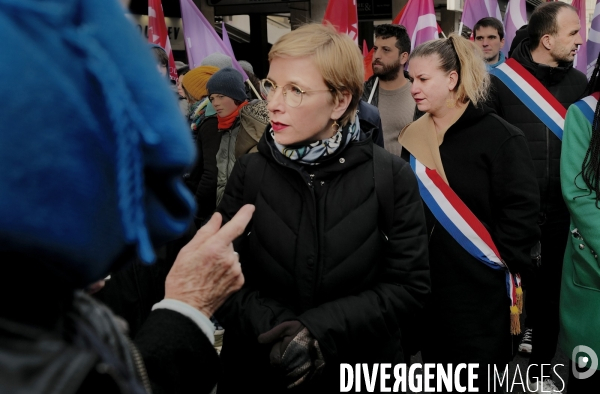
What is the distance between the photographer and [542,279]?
439 cm

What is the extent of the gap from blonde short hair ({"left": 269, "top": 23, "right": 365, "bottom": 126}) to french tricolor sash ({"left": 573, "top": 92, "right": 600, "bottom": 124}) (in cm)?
127

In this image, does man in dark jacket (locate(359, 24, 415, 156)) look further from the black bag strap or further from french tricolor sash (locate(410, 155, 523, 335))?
the black bag strap

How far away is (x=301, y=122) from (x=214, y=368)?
1.29 metres

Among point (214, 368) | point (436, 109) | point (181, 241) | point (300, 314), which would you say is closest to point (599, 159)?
point (436, 109)

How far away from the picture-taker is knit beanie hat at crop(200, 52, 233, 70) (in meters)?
6.56

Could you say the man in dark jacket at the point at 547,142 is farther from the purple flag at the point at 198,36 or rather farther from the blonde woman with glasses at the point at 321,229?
the purple flag at the point at 198,36

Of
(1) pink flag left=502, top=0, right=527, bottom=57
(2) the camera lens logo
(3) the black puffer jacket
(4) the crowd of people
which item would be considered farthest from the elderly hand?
(1) pink flag left=502, top=0, right=527, bottom=57

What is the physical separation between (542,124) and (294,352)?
2.79 metres

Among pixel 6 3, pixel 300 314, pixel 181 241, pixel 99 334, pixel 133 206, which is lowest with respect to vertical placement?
pixel 300 314

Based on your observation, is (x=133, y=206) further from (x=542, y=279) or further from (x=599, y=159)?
(x=542, y=279)

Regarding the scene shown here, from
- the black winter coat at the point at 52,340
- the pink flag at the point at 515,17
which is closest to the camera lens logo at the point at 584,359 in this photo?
the black winter coat at the point at 52,340

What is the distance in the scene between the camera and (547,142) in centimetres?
427

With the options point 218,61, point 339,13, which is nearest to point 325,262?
point 218,61

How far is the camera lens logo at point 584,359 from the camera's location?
301 centimetres
